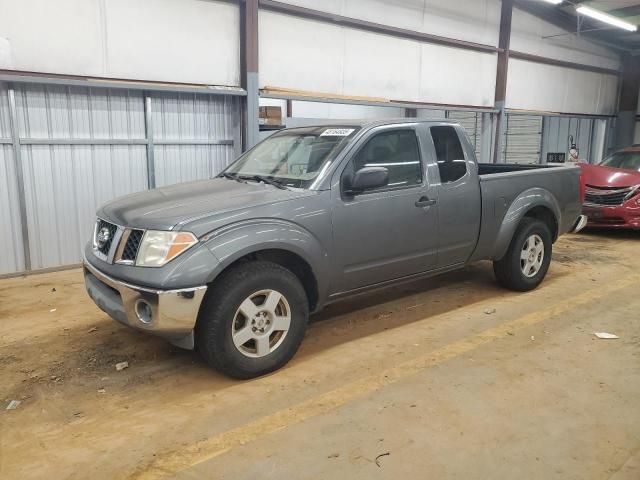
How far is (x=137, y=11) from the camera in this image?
6.68 metres

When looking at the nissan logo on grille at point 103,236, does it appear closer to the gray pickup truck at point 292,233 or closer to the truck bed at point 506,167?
the gray pickup truck at point 292,233

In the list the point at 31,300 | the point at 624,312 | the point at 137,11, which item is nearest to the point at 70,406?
the point at 31,300

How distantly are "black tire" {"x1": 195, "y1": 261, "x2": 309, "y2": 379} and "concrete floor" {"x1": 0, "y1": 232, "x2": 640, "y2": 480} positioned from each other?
13cm

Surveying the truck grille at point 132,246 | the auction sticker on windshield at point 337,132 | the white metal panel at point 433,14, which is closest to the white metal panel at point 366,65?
the white metal panel at point 433,14

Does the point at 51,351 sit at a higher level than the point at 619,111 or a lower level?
lower

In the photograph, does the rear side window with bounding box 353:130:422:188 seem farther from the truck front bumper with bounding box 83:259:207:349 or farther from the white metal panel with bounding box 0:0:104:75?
the white metal panel with bounding box 0:0:104:75

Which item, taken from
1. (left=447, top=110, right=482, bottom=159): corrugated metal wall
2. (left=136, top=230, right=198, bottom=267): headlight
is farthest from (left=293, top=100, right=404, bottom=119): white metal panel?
(left=136, top=230, right=198, bottom=267): headlight

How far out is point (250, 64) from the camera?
760 centimetres

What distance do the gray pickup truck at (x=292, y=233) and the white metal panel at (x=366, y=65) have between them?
12.3 feet

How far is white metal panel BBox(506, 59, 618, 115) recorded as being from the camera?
12.3 metres

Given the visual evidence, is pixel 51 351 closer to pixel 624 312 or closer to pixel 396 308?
pixel 396 308

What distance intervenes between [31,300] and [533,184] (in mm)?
5237

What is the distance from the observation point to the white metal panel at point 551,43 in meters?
12.0

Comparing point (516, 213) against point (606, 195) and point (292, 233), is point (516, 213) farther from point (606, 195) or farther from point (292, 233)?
point (606, 195)
